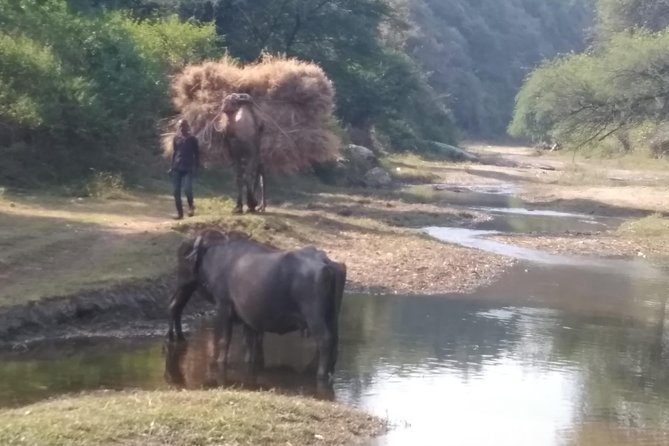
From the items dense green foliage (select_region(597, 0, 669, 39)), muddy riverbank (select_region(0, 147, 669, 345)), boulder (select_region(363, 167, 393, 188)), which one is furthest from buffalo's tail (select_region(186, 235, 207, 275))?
dense green foliage (select_region(597, 0, 669, 39))

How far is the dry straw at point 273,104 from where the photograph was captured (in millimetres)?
24172

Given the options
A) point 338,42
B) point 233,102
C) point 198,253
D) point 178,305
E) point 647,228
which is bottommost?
point 178,305

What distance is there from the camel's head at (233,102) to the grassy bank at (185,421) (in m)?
12.4

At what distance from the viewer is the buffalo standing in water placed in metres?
12.4

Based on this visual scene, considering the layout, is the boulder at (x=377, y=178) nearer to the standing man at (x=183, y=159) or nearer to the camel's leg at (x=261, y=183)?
the camel's leg at (x=261, y=183)

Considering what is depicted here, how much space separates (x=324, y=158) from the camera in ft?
83.9

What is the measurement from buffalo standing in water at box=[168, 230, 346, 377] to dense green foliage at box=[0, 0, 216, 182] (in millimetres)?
11404

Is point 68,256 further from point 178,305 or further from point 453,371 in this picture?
point 453,371

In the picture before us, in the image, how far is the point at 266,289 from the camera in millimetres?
12711

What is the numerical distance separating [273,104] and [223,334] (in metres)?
12.0

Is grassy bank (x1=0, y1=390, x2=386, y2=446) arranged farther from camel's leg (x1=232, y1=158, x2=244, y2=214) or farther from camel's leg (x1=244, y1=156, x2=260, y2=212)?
camel's leg (x1=244, y1=156, x2=260, y2=212)

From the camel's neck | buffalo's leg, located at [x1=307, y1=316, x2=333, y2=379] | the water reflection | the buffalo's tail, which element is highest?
the camel's neck

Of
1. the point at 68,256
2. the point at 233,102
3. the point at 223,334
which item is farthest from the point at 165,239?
the point at 233,102

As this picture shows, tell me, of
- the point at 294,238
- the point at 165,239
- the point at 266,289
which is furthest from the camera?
the point at 294,238
